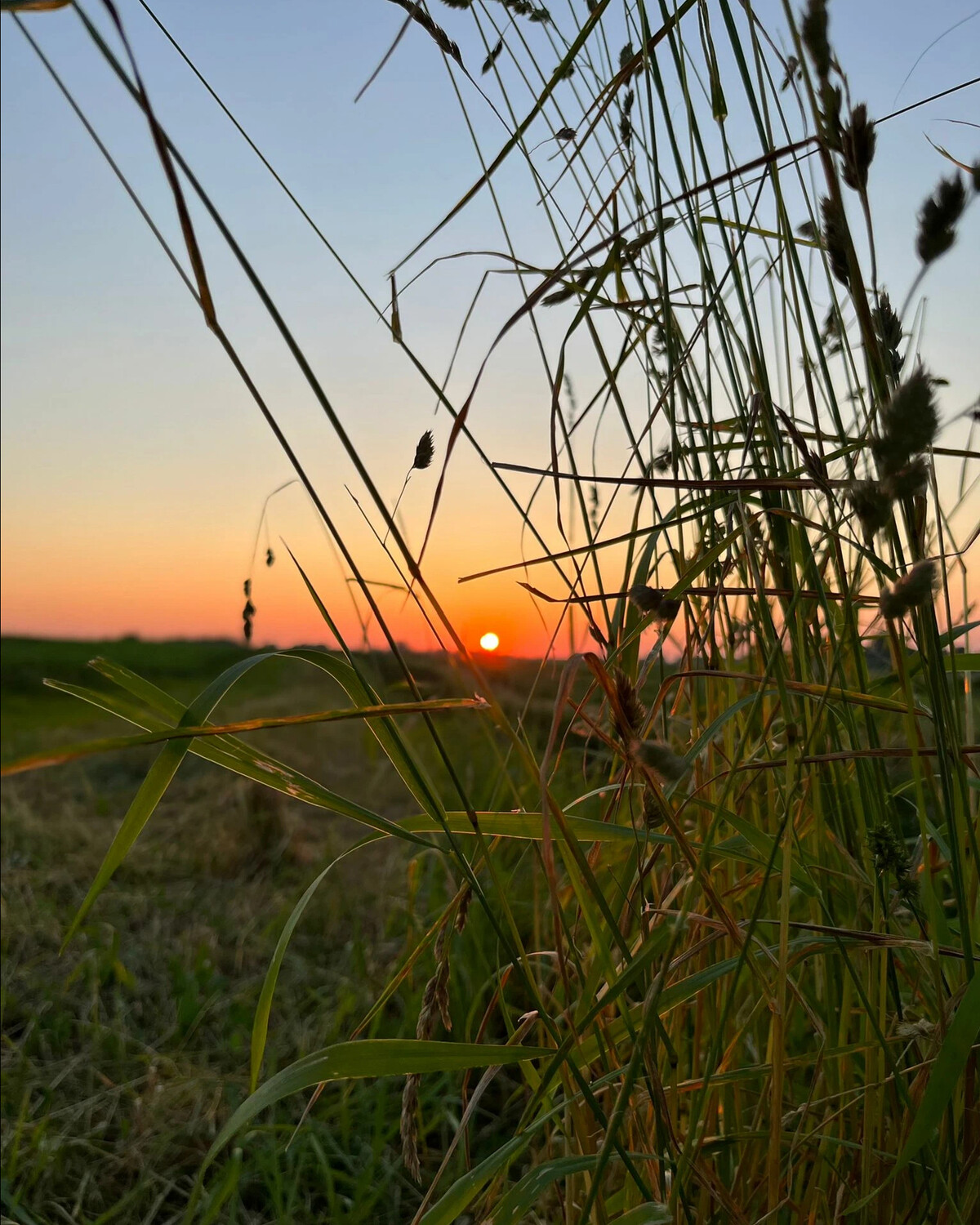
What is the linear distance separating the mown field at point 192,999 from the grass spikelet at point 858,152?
0.38 metres

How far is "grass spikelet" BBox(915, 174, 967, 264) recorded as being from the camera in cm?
35

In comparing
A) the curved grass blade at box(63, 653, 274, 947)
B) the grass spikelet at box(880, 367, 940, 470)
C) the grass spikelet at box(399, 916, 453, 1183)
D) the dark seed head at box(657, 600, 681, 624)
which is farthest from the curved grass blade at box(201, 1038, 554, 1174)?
the grass spikelet at box(880, 367, 940, 470)

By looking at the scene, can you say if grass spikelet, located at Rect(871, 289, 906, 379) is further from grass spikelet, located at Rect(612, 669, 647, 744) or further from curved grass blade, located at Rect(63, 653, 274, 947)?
curved grass blade, located at Rect(63, 653, 274, 947)

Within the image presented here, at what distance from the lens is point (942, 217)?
351mm

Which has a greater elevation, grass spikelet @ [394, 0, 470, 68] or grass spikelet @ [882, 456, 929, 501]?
grass spikelet @ [394, 0, 470, 68]

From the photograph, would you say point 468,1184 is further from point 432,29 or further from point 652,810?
point 432,29

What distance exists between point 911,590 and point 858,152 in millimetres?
190

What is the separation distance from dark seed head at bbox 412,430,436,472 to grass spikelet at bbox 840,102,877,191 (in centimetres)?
28

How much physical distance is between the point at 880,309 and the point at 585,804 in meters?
0.74

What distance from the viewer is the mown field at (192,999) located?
1.09 m

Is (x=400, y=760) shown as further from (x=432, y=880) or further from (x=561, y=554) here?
(x=432, y=880)

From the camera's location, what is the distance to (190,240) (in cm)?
36

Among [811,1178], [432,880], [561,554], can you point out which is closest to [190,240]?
[561,554]

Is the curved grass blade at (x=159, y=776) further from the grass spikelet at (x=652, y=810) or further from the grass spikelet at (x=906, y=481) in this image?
the grass spikelet at (x=906, y=481)
